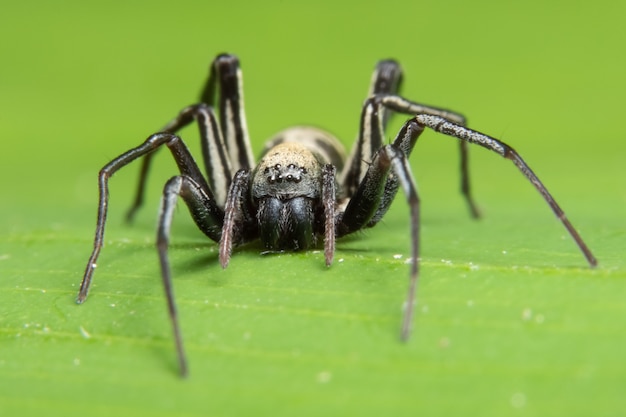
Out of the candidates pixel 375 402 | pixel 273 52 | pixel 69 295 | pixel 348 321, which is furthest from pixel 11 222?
pixel 273 52

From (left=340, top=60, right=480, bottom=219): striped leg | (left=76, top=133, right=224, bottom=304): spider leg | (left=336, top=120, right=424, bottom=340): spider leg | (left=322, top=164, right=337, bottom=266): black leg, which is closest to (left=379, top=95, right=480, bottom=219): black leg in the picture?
(left=340, top=60, right=480, bottom=219): striped leg

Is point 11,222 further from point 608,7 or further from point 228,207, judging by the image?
point 608,7

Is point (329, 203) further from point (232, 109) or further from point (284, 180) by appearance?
point (232, 109)

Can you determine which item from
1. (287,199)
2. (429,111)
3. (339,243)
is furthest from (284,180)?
(429,111)

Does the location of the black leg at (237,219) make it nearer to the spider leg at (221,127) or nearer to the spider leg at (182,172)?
the spider leg at (182,172)

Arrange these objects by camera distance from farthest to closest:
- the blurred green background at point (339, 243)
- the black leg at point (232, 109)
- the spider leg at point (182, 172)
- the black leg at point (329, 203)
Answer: the black leg at point (232, 109) < the spider leg at point (182, 172) < the black leg at point (329, 203) < the blurred green background at point (339, 243)

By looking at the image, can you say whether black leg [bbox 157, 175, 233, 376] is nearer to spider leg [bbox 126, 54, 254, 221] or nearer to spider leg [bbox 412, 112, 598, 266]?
spider leg [bbox 126, 54, 254, 221]

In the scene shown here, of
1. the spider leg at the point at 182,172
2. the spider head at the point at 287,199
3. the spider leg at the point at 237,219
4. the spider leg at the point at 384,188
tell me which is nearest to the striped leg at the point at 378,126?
the spider leg at the point at 384,188
